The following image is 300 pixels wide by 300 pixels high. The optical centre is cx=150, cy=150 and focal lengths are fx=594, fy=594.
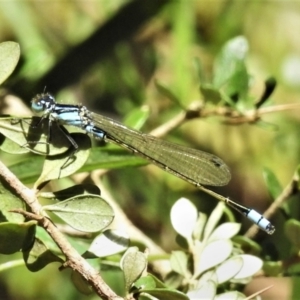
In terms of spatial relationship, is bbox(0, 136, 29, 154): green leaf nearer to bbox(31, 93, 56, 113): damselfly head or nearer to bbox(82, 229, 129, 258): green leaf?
bbox(82, 229, 129, 258): green leaf

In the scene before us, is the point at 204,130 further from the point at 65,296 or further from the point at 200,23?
the point at 65,296

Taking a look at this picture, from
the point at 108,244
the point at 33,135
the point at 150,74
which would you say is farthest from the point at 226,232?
the point at 150,74

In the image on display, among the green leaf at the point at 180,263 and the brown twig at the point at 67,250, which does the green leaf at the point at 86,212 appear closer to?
the brown twig at the point at 67,250

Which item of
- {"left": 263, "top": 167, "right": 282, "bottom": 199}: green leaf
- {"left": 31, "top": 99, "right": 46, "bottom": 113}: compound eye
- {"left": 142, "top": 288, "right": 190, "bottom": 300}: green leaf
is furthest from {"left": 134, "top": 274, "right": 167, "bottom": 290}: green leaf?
{"left": 31, "top": 99, "right": 46, "bottom": 113}: compound eye

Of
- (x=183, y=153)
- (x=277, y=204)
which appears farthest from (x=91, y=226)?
(x=183, y=153)

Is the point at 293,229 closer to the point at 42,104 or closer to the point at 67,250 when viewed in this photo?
the point at 67,250

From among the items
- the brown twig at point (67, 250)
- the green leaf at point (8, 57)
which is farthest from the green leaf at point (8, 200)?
the green leaf at point (8, 57)
